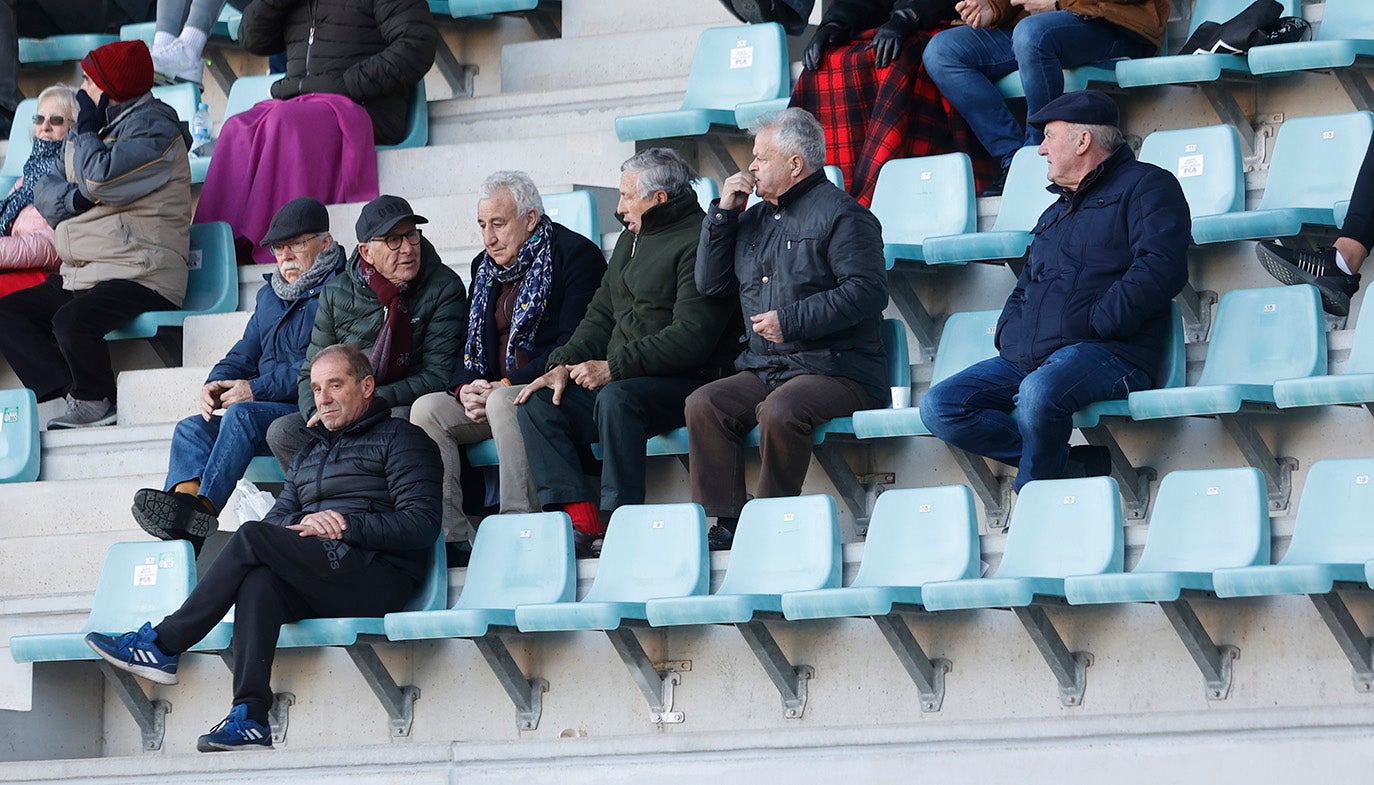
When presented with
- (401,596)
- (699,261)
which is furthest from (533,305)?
(401,596)

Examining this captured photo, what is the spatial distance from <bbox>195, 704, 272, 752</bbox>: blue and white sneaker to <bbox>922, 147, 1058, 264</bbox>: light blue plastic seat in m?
1.98

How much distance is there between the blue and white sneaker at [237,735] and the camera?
16.5ft

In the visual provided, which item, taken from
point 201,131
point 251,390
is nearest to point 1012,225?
point 251,390

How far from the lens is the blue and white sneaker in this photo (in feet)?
16.5

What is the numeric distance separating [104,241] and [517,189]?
1444 mm

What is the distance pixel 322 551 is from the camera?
208 inches

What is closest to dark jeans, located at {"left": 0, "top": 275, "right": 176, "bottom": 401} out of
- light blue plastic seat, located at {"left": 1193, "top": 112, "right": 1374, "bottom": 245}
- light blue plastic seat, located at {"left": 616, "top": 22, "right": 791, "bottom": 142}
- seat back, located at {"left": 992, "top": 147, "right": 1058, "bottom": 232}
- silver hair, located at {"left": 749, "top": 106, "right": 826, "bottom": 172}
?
light blue plastic seat, located at {"left": 616, "top": 22, "right": 791, "bottom": 142}

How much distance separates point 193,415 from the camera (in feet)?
20.6

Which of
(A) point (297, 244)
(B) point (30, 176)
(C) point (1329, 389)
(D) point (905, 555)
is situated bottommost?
(D) point (905, 555)

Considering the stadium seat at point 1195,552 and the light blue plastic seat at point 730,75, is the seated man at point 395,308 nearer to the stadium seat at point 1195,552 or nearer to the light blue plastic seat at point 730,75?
the light blue plastic seat at point 730,75

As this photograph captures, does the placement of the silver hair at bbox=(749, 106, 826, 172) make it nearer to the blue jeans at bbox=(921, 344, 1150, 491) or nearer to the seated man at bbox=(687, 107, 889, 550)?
the seated man at bbox=(687, 107, 889, 550)

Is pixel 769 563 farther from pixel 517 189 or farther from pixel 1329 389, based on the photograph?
pixel 517 189

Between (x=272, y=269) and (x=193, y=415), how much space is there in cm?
85

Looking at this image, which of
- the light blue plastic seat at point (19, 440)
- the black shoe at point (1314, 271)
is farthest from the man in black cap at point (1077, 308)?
the light blue plastic seat at point (19, 440)
